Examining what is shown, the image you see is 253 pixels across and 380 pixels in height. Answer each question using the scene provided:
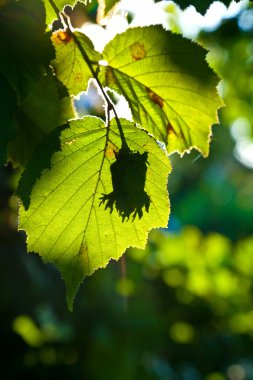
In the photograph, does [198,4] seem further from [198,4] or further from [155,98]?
[155,98]

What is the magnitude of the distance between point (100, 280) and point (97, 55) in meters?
3.54

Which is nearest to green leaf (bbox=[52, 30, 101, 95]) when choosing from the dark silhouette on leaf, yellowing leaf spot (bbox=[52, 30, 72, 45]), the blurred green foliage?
yellowing leaf spot (bbox=[52, 30, 72, 45])

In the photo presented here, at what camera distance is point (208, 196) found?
11617 mm

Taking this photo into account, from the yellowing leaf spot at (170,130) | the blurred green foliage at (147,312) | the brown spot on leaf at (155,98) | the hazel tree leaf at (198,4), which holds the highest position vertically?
the blurred green foliage at (147,312)

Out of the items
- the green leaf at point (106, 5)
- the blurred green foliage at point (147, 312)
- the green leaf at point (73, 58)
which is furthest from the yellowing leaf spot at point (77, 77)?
the blurred green foliage at point (147, 312)

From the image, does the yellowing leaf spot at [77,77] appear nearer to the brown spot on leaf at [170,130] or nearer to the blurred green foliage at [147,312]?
the brown spot on leaf at [170,130]

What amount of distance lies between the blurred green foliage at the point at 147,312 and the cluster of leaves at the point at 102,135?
2250mm

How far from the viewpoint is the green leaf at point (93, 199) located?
26.2 inches

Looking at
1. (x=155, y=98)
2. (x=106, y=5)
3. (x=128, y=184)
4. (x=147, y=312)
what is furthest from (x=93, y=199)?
(x=147, y=312)

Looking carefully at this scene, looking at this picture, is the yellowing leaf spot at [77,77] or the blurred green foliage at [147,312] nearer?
the yellowing leaf spot at [77,77]

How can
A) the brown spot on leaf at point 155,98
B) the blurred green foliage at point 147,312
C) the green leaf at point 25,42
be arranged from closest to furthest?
the green leaf at point 25,42
the brown spot on leaf at point 155,98
the blurred green foliage at point 147,312

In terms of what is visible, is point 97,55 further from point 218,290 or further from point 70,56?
point 218,290

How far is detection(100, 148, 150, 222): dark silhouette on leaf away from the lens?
26.0 inches

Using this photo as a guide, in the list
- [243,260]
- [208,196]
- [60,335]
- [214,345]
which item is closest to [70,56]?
[60,335]
